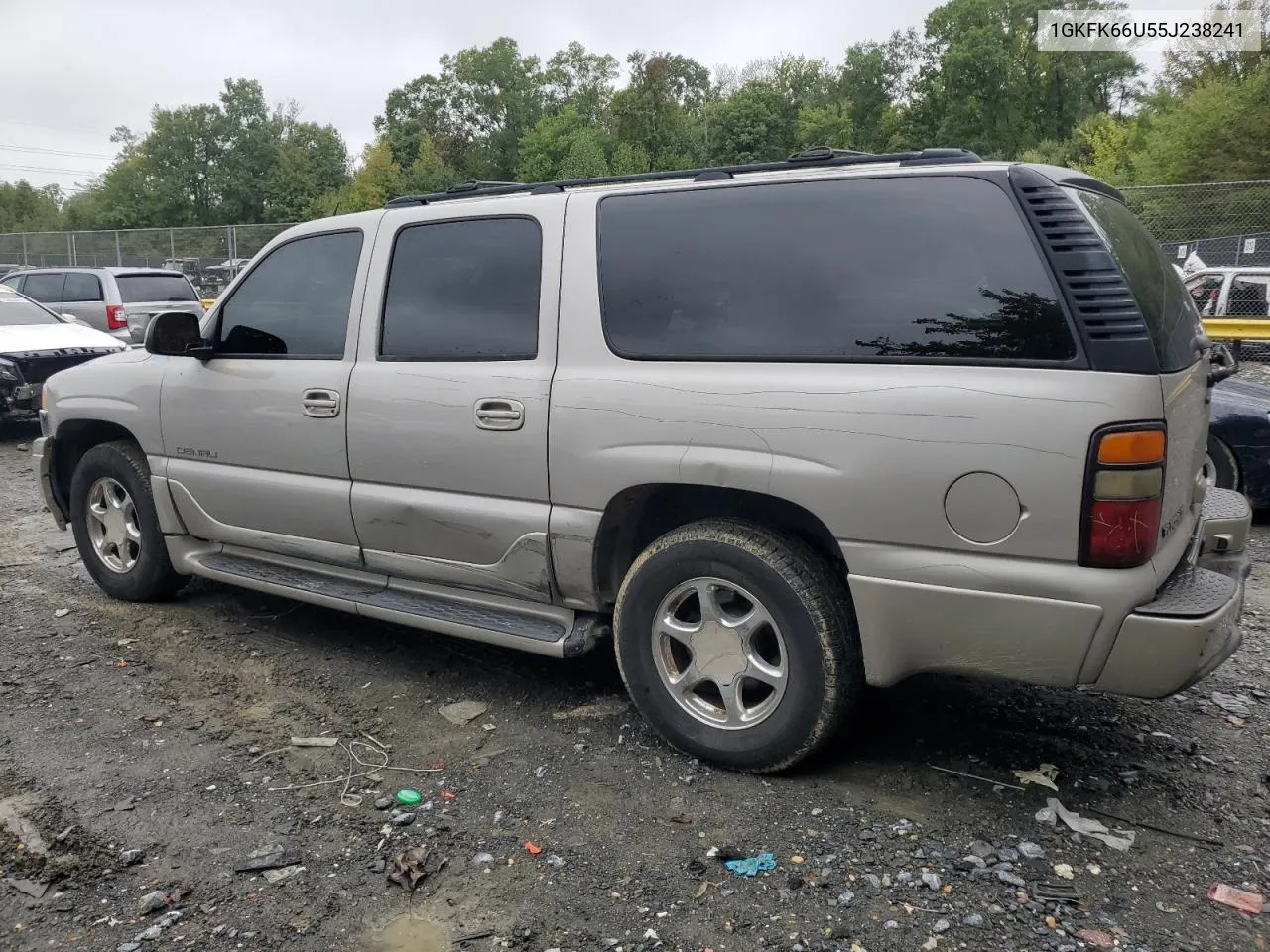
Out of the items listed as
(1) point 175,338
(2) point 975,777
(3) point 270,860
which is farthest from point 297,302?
(2) point 975,777

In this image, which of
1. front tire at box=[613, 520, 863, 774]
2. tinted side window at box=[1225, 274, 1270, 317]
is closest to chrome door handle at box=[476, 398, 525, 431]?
front tire at box=[613, 520, 863, 774]

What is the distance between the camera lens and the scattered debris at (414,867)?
9.17 ft

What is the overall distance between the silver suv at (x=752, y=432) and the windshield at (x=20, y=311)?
8149mm

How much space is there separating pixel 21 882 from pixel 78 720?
1.15 metres

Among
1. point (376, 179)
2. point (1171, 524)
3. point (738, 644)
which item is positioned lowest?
point (738, 644)

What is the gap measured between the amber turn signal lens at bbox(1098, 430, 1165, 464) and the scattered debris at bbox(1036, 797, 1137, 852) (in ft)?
3.69

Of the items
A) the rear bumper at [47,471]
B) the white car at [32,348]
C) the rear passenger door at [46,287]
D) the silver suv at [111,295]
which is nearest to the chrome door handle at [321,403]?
the rear bumper at [47,471]

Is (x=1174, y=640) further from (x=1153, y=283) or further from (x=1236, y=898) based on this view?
(x=1153, y=283)

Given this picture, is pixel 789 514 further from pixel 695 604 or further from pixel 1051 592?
pixel 1051 592

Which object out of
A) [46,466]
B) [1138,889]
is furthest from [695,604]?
[46,466]

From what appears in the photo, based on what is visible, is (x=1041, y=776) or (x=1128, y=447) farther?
(x=1041, y=776)

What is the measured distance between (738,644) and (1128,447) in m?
1.30

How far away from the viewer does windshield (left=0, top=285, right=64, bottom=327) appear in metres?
11.1

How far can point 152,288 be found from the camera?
1477 cm
